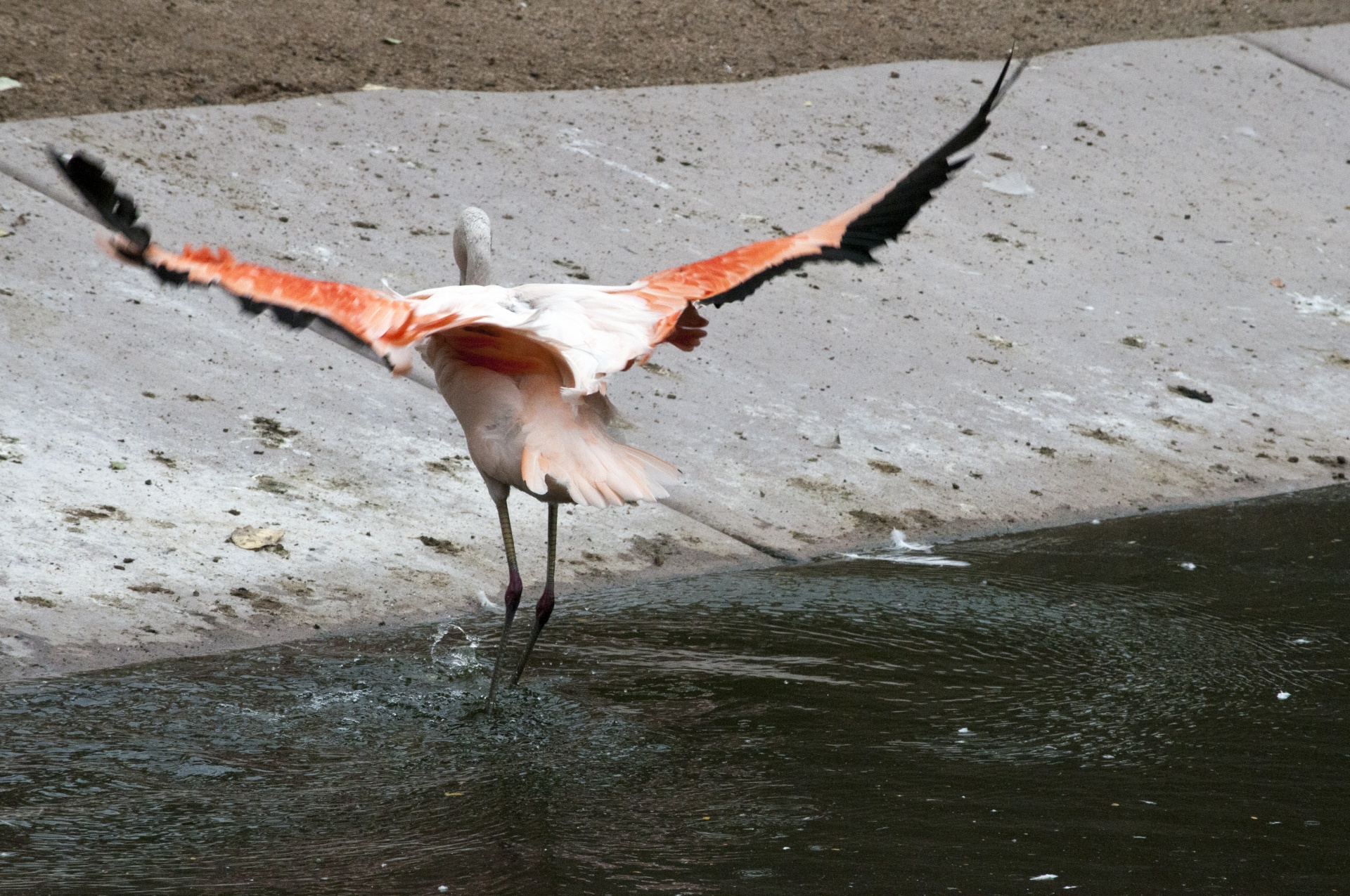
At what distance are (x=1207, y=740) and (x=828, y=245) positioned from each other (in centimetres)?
158

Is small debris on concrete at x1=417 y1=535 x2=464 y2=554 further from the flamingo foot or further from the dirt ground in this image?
the dirt ground

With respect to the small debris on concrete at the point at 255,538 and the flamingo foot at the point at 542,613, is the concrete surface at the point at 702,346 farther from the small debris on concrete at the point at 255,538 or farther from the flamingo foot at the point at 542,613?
the flamingo foot at the point at 542,613

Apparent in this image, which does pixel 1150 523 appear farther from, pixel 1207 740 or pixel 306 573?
pixel 306 573

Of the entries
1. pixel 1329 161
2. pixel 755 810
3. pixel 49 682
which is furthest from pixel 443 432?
pixel 1329 161

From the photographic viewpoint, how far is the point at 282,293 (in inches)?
142

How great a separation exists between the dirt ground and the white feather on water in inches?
164

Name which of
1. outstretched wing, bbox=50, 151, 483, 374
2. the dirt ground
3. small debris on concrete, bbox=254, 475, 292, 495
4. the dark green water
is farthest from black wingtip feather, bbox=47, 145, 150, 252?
the dirt ground

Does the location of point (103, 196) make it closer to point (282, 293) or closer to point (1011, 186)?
point (282, 293)

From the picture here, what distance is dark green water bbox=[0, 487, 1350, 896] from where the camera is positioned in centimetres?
307

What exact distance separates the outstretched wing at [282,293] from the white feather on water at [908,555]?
6.80 ft

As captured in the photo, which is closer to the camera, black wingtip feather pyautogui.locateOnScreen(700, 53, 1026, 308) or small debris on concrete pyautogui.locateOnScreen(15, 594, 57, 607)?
black wingtip feather pyautogui.locateOnScreen(700, 53, 1026, 308)

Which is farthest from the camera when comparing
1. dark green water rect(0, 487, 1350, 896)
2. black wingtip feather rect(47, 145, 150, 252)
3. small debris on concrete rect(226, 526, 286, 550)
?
small debris on concrete rect(226, 526, 286, 550)

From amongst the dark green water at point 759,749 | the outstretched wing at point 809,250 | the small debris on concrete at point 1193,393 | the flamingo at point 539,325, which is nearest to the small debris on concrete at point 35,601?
the dark green water at point 759,749

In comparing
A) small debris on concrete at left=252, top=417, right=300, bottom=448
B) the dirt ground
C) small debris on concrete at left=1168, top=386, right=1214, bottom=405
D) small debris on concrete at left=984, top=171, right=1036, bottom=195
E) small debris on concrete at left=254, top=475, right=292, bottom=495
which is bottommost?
small debris on concrete at left=254, top=475, right=292, bottom=495
